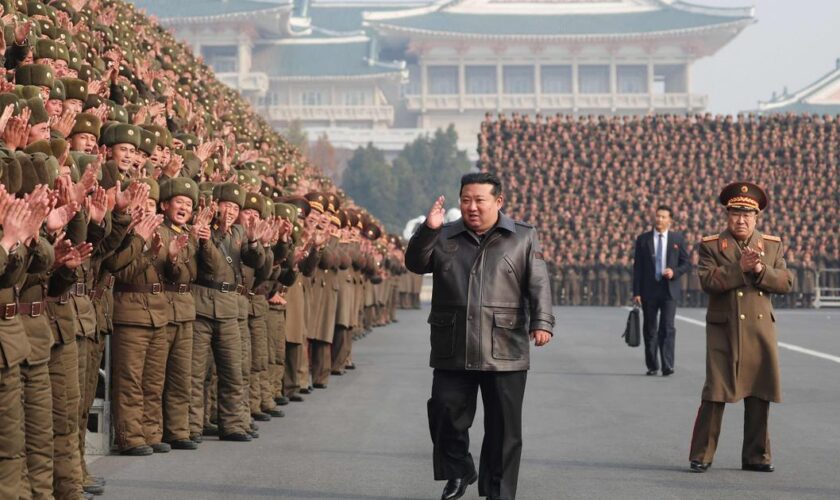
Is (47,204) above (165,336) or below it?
above

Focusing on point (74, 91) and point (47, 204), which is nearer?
point (47, 204)

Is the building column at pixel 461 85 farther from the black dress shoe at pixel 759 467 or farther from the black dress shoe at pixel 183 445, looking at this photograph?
the black dress shoe at pixel 759 467

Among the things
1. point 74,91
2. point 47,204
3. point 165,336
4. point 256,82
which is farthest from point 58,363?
point 256,82

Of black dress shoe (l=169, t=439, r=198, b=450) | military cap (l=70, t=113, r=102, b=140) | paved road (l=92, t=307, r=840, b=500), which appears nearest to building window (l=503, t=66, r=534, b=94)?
paved road (l=92, t=307, r=840, b=500)

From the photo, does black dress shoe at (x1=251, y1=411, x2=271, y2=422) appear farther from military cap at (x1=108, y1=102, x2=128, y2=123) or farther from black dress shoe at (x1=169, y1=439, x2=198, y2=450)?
military cap at (x1=108, y1=102, x2=128, y2=123)

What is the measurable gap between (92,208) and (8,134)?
0.54 meters

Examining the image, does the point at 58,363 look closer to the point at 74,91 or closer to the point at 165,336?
the point at 165,336

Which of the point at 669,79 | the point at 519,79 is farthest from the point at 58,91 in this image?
the point at 669,79

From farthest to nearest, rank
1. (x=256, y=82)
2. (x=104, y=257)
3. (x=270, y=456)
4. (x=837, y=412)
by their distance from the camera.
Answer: (x=256, y=82) → (x=837, y=412) → (x=270, y=456) → (x=104, y=257)

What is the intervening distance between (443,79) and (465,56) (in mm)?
2776

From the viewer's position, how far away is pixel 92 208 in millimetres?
7105

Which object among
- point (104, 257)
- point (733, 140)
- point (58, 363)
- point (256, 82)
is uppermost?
point (256, 82)

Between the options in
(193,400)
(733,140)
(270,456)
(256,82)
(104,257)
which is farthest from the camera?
(256,82)

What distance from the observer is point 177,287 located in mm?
9414
